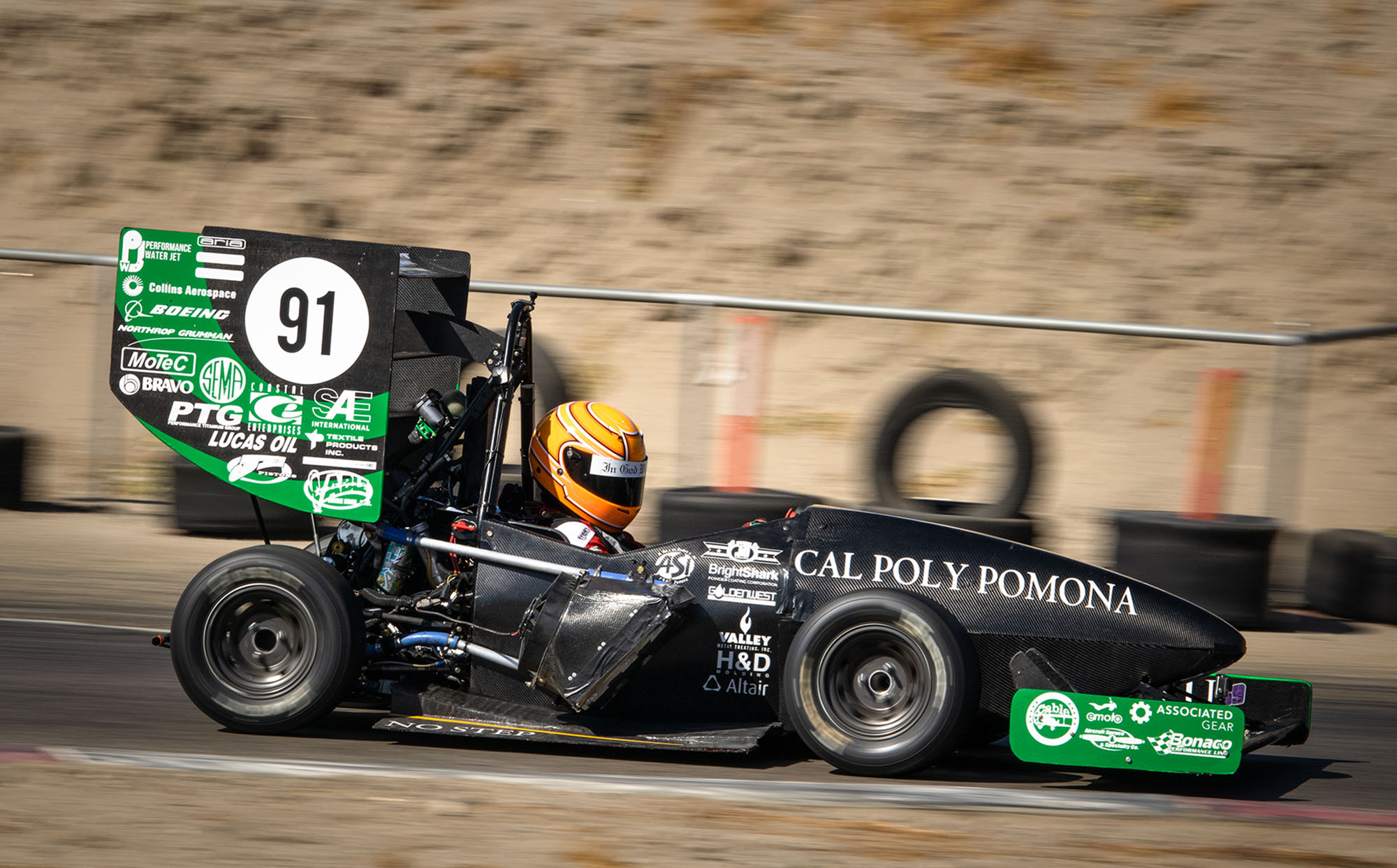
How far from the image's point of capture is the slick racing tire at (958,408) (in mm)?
8758

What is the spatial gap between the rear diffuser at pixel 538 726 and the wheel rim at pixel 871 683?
11.8 inches

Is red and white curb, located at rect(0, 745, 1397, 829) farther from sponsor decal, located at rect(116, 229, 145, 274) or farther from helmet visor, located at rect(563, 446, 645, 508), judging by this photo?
sponsor decal, located at rect(116, 229, 145, 274)

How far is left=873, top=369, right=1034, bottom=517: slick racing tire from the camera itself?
8758 mm

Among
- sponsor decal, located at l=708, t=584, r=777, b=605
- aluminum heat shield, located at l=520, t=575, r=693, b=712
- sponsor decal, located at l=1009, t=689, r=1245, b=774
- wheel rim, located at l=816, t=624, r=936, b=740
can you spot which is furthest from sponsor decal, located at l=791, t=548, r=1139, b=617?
aluminum heat shield, located at l=520, t=575, r=693, b=712

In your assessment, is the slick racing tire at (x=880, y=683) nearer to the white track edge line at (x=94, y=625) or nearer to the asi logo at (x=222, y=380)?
the asi logo at (x=222, y=380)

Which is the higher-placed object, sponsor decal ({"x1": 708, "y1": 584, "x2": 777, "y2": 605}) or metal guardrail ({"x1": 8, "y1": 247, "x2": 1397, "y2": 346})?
metal guardrail ({"x1": 8, "y1": 247, "x2": 1397, "y2": 346})

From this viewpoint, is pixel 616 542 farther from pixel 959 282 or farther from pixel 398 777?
pixel 959 282

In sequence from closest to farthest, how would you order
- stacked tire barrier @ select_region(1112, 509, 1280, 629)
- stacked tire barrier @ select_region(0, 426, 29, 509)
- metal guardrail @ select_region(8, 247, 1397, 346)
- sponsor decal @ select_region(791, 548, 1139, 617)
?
sponsor decal @ select_region(791, 548, 1139, 617), stacked tire barrier @ select_region(1112, 509, 1280, 629), metal guardrail @ select_region(8, 247, 1397, 346), stacked tire barrier @ select_region(0, 426, 29, 509)

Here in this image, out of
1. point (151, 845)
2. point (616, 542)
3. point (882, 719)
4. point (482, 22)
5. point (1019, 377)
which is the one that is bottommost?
point (151, 845)

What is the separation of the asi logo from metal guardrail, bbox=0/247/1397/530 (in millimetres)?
3435

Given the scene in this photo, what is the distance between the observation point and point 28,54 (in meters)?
17.9

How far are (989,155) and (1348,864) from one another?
1290cm

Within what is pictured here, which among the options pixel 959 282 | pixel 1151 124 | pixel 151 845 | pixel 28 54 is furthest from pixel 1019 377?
pixel 28 54

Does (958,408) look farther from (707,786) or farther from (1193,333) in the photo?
(707,786)
